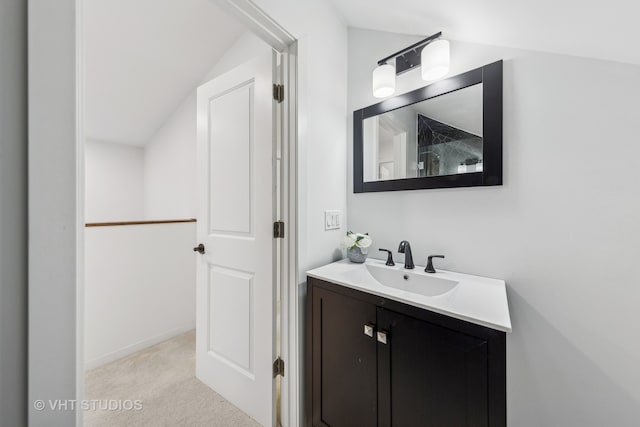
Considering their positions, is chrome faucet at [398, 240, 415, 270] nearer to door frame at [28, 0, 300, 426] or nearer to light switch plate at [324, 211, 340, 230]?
light switch plate at [324, 211, 340, 230]

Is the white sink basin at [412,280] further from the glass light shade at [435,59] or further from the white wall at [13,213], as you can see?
the white wall at [13,213]

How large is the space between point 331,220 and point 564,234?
106 cm

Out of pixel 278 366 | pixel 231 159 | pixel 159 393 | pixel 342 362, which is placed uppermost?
pixel 231 159

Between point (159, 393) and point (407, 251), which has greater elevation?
point (407, 251)

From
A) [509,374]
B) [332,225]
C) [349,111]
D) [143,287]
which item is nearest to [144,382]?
[143,287]

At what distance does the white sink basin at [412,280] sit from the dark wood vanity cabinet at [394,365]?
32cm

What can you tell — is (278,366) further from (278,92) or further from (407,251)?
(278,92)

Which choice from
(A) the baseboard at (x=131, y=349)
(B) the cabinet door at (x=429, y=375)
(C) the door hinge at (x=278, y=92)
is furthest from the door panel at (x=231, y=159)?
(A) the baseboard at (x=131, y=349)

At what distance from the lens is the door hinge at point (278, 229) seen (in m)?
1.30

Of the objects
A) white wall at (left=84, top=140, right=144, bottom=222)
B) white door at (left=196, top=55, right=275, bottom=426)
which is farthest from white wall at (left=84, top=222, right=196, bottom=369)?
white wall at (left=84, top=140, right=144, bottom=222)

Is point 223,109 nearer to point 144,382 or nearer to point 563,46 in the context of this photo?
point 563,46

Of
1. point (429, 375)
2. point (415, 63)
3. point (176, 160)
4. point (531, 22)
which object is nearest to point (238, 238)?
point (429, 375)

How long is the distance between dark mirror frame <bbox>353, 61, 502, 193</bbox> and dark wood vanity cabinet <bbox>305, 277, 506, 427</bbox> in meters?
0.69

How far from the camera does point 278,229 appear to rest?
4.27 ft
